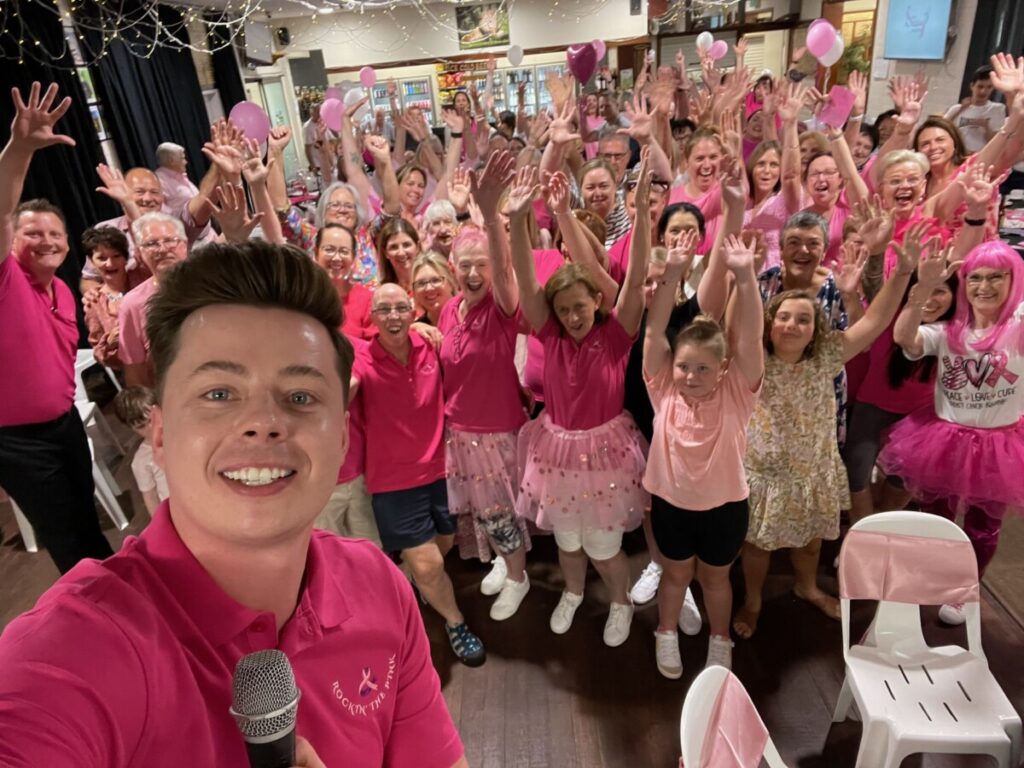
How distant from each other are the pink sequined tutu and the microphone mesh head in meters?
1.62

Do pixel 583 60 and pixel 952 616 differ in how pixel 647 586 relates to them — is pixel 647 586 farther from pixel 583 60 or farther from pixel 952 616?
pixel 583 60

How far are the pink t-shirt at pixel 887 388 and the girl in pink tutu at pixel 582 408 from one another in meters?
0.94

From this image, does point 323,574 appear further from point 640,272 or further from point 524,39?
point 524,39

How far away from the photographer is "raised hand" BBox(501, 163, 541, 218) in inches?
81.3

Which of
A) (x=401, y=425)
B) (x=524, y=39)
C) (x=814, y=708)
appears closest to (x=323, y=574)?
(x=401, y=425)

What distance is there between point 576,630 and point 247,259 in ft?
6.78

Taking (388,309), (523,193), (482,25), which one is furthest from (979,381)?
(482,25)

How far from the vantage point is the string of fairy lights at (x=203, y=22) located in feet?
16.9

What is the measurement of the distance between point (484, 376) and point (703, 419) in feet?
A: 2.43

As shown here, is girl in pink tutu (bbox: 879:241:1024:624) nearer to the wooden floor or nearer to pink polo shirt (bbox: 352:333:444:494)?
the wooden floor

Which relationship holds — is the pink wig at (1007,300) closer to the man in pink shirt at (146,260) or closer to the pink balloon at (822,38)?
the man in pink shirt at (146,260)

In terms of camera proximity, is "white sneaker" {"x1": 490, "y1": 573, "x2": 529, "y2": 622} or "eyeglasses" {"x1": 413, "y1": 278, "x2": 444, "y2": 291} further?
"white sneaker" {"x1": 490, "y1": 573, "x2": 529, "y2": 622}

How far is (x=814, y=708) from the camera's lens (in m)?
2.08

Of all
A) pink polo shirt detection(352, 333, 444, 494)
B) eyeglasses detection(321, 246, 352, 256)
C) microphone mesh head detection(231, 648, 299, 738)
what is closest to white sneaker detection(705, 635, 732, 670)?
pink polo shirt detection(352, 333, 444, 494)
